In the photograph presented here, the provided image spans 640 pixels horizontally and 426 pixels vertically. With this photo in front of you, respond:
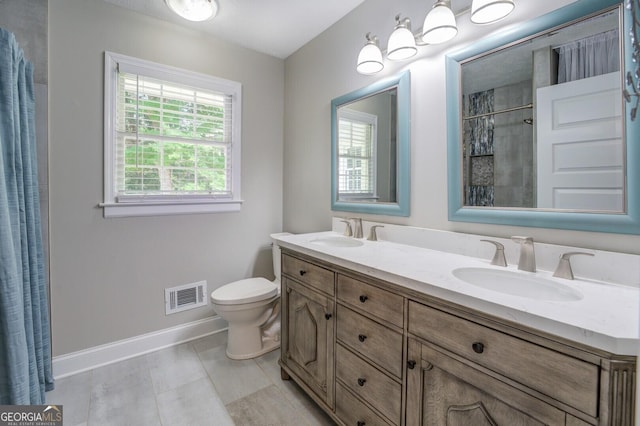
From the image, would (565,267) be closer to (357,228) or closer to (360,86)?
(357,228)

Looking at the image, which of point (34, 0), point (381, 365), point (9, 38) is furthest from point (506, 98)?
point (34, 0)

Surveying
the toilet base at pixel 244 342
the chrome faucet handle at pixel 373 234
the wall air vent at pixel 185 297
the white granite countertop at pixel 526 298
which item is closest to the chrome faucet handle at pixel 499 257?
the white granite countertop at pixel 526 298

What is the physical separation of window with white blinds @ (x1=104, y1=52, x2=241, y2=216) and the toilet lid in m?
0.69

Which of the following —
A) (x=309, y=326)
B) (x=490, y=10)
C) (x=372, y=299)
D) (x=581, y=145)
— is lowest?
(x=309, y=326)

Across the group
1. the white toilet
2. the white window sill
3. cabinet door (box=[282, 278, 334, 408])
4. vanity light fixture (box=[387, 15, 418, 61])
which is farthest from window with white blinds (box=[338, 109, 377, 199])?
the white window sill

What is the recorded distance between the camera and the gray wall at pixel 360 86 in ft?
4.23

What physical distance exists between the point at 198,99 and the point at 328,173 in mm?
1212

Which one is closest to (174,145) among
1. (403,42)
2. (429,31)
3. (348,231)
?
(348,231)

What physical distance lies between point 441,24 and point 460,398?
152 centimetres

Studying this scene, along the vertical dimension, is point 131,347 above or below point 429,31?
below

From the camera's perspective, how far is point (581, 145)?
3.53 ft

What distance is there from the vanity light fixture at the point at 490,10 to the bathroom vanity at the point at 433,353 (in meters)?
1.04

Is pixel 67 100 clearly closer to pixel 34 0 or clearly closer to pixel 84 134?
pixel 84 134

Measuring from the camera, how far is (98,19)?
1938mm
